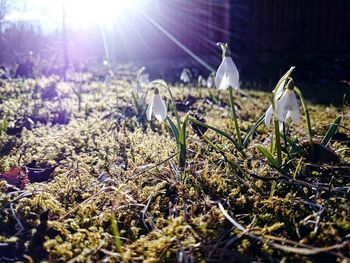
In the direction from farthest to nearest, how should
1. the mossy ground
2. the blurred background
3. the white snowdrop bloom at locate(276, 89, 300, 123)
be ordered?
the blurred background → the white snowdrop bloom at locate(276, 89, 300, 123) → the mossy ground

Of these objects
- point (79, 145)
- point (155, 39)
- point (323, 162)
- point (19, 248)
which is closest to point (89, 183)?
point (19, 248)

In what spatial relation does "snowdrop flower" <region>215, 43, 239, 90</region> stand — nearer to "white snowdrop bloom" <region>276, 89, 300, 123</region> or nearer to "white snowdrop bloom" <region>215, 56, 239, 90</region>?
"white snowdrop bloom" <region>215, 56, 239, 90</region>

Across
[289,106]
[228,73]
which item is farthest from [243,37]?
[289,106]

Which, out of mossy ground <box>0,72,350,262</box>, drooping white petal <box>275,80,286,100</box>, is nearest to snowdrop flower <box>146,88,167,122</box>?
mossy ground <box>0,72,350,262</box>

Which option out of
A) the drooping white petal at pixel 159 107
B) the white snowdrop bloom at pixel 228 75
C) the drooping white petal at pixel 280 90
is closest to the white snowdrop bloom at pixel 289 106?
the drooping white petal at pixel 280 90

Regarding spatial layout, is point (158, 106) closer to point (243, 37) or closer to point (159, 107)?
point (159, 107)
